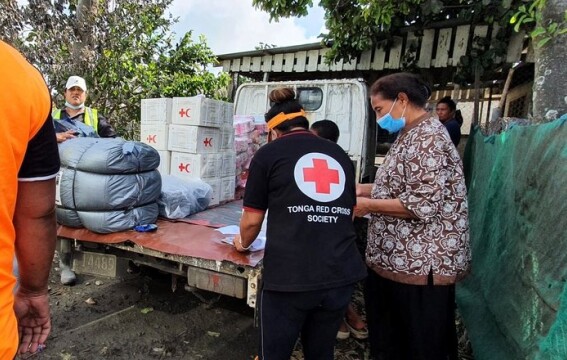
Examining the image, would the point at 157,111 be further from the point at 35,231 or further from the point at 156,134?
the point at 35,231

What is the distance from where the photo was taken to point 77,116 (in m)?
3.79

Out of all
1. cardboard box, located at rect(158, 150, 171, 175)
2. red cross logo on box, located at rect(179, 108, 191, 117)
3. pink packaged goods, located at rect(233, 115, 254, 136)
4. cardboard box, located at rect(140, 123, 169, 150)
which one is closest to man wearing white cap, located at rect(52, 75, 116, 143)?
cardboard box, located at rect(140, 123, 169, 150)

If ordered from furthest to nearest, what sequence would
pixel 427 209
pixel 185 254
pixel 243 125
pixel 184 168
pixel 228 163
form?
pixel 243 125
pixel 228 163
pixel 184 168
pixel 185 254
pixel 427 209

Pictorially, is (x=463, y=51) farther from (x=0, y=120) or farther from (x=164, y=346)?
(x=0, y=120)

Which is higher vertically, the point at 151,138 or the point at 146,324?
the point at 151,138

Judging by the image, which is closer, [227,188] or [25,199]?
[25,199]

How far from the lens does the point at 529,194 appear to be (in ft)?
7.04

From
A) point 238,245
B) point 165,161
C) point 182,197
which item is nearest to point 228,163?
point 165,161

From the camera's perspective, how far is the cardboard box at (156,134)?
365cm

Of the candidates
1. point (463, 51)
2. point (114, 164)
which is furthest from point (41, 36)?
point (463, 51)

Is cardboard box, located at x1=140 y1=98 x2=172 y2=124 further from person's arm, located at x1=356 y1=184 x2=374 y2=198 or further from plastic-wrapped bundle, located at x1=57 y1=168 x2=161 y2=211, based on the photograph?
person's arm, located at x1=356 y1=184 x2=374 y2=198

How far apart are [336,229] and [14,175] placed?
1.26 m

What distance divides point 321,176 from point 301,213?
21 centimetres

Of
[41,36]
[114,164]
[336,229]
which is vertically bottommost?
[336,229]
